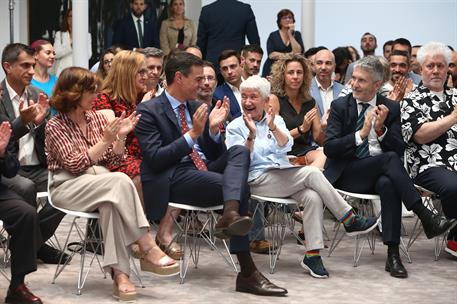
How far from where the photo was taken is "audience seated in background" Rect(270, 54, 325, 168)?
7715 millimetres

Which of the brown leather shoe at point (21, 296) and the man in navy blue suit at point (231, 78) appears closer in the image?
the brown leather shoe at point (21, 296)

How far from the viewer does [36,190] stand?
6.27 metres

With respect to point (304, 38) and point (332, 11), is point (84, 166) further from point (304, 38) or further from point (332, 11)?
point (332, 11)

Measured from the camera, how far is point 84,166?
18.9 ft

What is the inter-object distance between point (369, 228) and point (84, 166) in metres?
1.91

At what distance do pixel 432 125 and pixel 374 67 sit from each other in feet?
1.89

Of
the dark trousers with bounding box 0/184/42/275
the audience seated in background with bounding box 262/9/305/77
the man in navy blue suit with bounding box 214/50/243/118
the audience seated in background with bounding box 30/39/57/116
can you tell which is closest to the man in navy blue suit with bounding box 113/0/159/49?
the audience seated in background with bounding box 262/9/305/77

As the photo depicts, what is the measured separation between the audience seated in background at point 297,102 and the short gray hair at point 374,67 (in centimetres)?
92

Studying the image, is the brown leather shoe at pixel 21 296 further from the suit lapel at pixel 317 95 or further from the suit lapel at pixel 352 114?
the suit lapel at pixel 317 95

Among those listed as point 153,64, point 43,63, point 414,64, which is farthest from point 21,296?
point 414,64

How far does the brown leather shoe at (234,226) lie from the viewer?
5.65 m

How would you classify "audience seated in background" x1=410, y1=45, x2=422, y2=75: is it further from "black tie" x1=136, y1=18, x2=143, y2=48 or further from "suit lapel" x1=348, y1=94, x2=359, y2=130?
"suit lapel" x1=348, y1=94, x2=359, y2=130

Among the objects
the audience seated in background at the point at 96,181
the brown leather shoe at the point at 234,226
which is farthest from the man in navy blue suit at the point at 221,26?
the brown leather shoe at the point at 234,226

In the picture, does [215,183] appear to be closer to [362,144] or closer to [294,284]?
[294,284]
